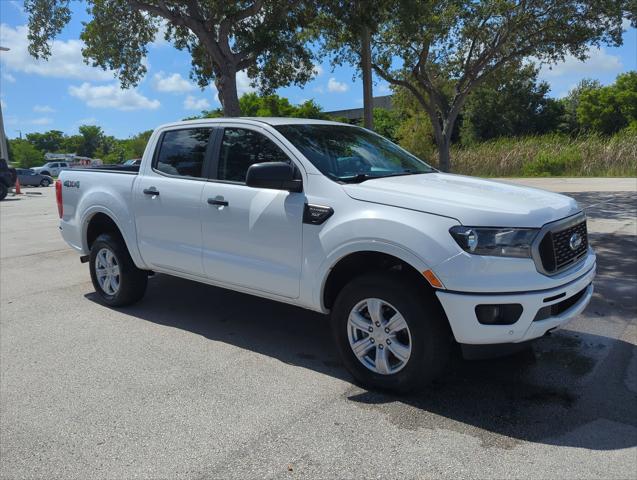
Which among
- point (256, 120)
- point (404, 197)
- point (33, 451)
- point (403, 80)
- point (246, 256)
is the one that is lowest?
point (33, 451)

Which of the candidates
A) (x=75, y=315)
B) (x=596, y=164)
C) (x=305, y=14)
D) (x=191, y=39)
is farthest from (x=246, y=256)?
(x=596, y=164)

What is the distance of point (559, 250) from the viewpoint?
12.2 feet

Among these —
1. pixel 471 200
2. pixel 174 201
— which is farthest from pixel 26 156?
pixel 471 200

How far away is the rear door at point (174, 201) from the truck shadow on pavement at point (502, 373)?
71cm

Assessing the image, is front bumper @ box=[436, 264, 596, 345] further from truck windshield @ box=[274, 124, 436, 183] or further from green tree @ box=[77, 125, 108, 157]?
green tree @ box=[77, 125, 108, 157]

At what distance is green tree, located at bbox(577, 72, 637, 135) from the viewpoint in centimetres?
4219

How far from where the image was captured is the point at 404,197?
378 cm

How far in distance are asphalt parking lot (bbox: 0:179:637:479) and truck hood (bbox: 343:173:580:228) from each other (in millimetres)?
1217

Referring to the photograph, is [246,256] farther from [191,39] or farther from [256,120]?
[191,39]

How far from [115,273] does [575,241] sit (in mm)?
4361

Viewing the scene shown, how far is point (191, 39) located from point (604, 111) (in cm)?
3700

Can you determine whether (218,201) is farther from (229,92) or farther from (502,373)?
(229,92)

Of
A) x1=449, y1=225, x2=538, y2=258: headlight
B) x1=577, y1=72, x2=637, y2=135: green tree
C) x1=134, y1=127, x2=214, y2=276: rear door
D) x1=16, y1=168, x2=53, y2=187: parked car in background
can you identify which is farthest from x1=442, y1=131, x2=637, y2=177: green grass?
x1=16, y1=168, x2=53, y2=187: parked car in background

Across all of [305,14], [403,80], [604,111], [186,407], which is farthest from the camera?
[604,111]
